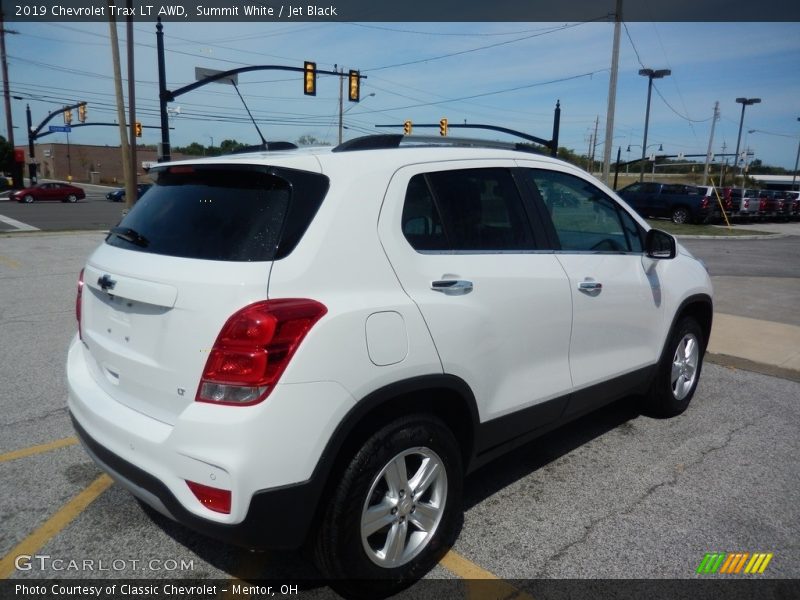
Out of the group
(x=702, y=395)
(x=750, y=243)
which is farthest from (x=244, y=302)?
(x=750, y=243)

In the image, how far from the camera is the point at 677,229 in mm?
23375

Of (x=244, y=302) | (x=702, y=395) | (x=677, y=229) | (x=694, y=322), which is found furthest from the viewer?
(x=677, y=229)

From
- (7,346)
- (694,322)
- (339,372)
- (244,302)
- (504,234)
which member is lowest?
(7,346)

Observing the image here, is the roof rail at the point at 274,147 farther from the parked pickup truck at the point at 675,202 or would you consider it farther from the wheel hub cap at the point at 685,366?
the parked pickup truck at the point at 675,202

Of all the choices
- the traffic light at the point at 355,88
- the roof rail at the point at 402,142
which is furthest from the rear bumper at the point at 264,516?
the traffic light at the point at 355,88

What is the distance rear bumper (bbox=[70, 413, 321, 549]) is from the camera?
2.13 metres

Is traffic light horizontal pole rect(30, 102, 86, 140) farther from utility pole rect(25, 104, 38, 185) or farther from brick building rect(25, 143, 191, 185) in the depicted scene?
brick building rect(25, 143, 191, 185)

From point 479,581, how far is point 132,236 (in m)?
2.15

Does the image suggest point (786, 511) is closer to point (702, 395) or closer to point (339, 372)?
point (702, 395)

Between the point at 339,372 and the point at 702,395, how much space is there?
4.06m

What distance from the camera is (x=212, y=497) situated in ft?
7.02

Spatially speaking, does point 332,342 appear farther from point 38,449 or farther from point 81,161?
point 81,161

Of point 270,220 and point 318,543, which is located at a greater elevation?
point 270,220

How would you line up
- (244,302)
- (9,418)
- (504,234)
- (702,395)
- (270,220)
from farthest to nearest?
(702,395) < (9,418) < (504,234) < (270,220) < (244,302)
